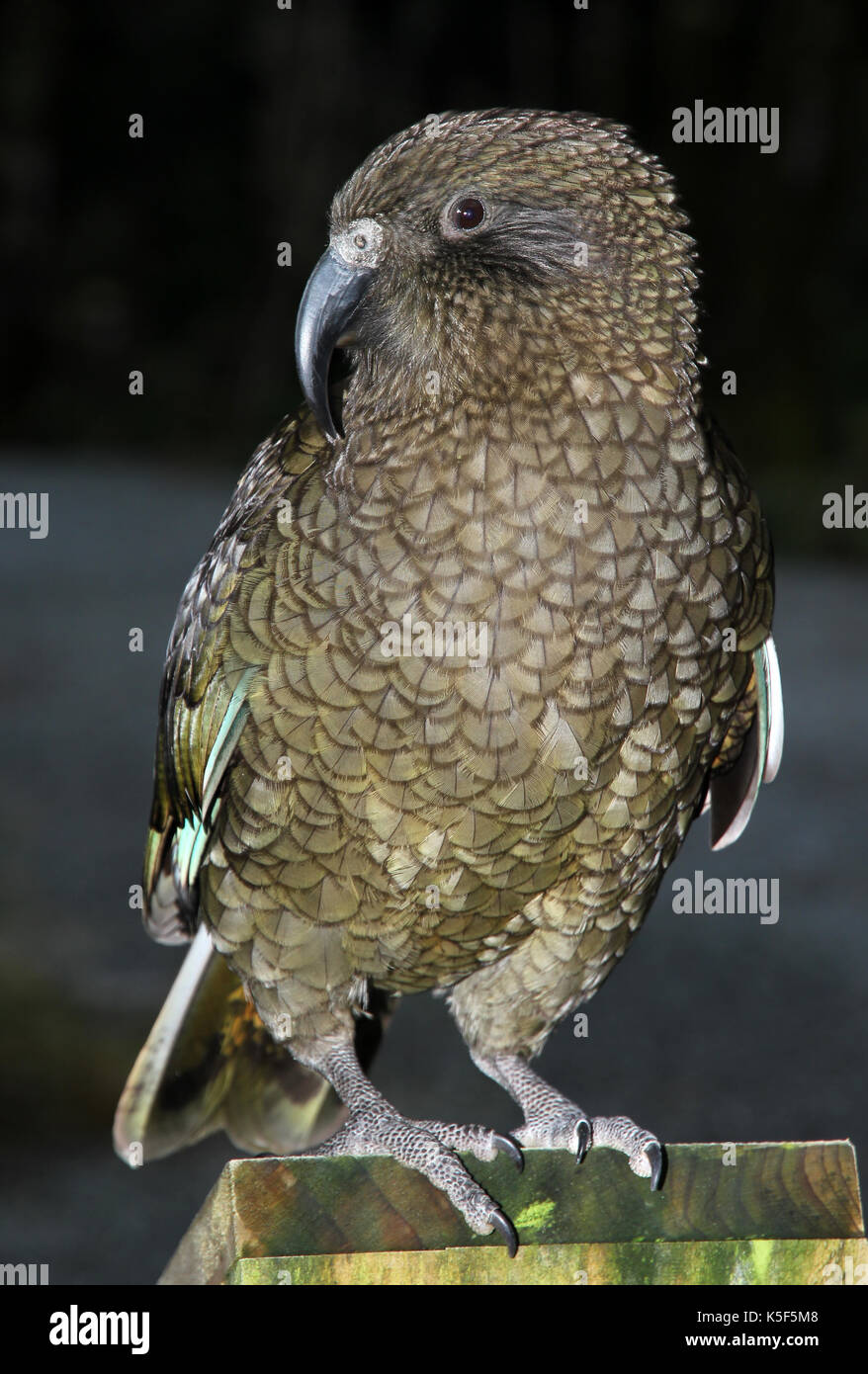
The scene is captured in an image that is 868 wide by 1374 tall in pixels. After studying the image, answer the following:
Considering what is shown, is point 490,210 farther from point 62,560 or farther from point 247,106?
point 247,106

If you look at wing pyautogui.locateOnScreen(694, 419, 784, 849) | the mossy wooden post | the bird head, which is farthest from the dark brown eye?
the mossy wooden post

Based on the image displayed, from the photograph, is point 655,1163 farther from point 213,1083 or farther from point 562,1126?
point 213,1083

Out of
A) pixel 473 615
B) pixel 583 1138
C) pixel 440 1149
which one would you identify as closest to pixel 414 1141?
pixel 440 1149

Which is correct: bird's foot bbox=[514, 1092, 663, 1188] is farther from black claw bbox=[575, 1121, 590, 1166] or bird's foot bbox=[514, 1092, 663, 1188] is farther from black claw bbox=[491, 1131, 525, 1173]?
black claw bbox=[491, 1131, 525, 1173]

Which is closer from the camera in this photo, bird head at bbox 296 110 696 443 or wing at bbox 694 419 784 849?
bird head at bbox 296 110 696 443

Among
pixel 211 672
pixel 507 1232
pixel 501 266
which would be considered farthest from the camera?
pixel 211 672

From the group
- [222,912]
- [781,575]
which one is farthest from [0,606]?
[222,912]

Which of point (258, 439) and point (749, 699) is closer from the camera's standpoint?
point (749, 699)
